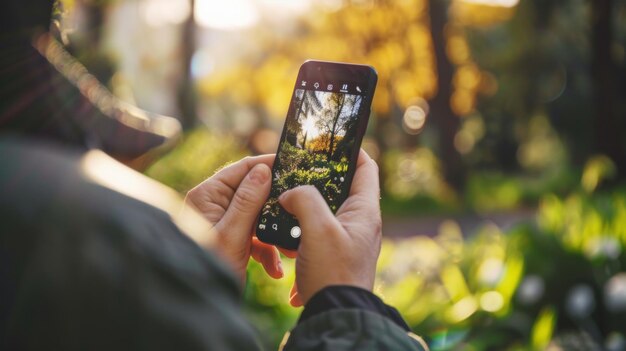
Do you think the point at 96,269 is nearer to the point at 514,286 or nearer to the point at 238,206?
the point at 238,206

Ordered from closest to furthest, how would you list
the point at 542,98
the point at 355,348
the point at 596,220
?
the point at 355,348 < the point at 596,220 < the point at 542,98

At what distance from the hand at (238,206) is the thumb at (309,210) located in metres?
0.11

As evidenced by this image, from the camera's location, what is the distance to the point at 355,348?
3.27 feet

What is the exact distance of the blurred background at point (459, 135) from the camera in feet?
13.7

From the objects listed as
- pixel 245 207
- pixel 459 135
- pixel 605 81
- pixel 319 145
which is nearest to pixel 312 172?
pixel 319 145

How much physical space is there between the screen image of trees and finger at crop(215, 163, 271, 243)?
4cm

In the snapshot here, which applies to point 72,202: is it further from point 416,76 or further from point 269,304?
point 416,76

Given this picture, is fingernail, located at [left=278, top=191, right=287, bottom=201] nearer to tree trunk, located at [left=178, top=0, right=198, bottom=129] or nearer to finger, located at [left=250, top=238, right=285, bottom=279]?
finger, located at [left=250, top=238, right=285, bottom=279]

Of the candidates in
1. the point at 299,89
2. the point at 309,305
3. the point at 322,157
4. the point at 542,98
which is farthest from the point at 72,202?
the point at 542,98

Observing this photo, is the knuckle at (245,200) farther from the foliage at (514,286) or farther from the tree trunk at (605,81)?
the tree trunk at (605,81)

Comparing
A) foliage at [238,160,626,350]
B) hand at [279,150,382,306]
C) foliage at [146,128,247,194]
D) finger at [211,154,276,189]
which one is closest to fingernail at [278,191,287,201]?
hand at [279,150,382,306]

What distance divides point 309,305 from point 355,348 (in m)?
0.17

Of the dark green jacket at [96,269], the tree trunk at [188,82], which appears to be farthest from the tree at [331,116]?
the tree trunk at [188,82]

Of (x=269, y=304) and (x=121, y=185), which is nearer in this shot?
(x=121, y=185)
